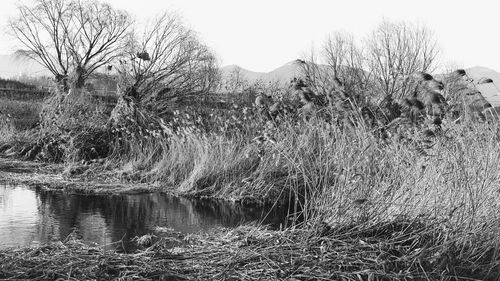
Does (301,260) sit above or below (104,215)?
above

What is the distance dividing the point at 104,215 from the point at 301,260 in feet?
11.4

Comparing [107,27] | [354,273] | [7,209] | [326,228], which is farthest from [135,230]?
[107,27]

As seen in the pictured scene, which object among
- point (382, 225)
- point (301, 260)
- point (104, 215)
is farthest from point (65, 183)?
point (382, 225)

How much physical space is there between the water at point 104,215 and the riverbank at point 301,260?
1239mm

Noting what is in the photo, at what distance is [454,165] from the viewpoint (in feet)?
14.5

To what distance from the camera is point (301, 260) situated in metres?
3.87

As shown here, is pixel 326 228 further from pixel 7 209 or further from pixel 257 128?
pixel 257 128

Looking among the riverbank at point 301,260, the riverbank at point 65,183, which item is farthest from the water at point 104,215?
the riverbank at point 301,260

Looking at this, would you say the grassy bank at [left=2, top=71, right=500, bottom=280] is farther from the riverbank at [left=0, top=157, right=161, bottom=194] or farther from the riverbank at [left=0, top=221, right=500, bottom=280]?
the riverbank at [left=0, top=157, right=161, bottom=194]

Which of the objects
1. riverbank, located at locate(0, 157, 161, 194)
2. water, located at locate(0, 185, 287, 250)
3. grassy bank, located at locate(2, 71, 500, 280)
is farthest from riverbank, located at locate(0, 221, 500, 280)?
riverbank, located at locate(0, 157, 161, 194)

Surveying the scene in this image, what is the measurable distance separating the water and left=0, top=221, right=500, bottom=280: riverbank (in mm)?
1239

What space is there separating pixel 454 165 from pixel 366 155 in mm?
718

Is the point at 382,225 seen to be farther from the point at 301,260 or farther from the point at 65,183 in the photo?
the point at 65,183

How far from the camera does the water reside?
216 inches
